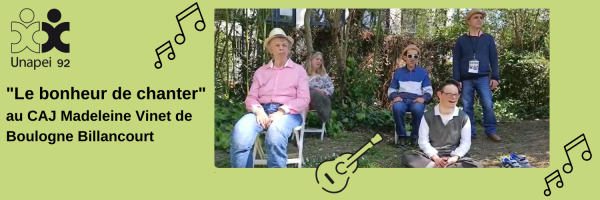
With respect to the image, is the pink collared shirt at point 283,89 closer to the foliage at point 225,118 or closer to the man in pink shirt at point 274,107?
the man in pink shirt at point 274,107

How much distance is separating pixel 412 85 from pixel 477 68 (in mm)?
543

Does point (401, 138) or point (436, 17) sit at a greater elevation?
point (436, 17)

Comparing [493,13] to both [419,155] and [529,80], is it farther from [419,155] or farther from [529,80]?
[419,155]

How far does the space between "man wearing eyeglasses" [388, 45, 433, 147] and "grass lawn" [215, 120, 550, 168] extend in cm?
19

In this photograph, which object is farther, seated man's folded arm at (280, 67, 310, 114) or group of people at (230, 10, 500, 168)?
seated man's folded arm at (280, 67, 310, 114)

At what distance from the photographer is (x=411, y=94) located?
4496mm

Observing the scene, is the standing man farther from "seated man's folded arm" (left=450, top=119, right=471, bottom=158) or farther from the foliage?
the foliage

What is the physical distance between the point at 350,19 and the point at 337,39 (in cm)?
33

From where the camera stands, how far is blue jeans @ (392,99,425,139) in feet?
14.4

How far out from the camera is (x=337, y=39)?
5.62 meters

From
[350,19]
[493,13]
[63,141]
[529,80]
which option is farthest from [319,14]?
[63,141]

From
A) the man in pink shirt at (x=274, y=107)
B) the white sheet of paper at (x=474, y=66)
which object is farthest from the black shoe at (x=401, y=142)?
the man in pink shirt at (x=274, y=107)

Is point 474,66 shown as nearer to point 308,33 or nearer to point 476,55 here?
point 476,55

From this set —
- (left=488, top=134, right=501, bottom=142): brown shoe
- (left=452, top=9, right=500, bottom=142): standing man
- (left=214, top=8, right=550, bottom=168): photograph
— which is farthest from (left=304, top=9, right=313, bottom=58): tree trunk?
(left=488, top=134, right=501, bottom=142): brown shoe
